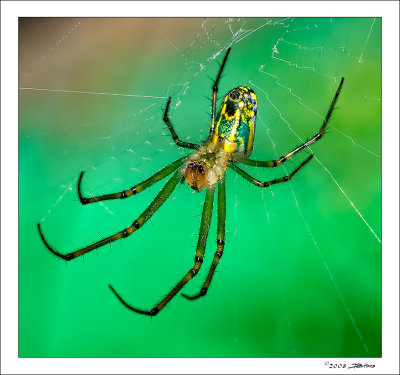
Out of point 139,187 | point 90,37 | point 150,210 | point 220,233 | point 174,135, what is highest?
point 90,37

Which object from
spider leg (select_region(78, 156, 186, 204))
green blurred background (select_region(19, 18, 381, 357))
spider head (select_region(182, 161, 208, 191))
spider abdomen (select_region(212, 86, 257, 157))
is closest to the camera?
spider abdomen (select_region(212, 86, 257, 157))

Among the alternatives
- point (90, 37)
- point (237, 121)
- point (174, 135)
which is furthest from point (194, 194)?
point (90, 37)

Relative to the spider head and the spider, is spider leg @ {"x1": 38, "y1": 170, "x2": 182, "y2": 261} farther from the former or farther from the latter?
the spider head

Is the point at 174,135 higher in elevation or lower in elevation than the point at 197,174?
higher

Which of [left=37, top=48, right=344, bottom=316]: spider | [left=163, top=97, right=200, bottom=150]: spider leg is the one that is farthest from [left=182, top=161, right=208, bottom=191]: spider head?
[left=163, top=97, right=200, bottom=150]: spider leg

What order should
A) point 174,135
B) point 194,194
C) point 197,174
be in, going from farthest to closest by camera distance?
1. point 194,194
2. point 197,174
3. point 174,135

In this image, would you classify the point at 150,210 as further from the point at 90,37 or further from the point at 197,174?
the point at 90,37

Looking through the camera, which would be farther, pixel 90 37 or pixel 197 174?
pixel 90 37
